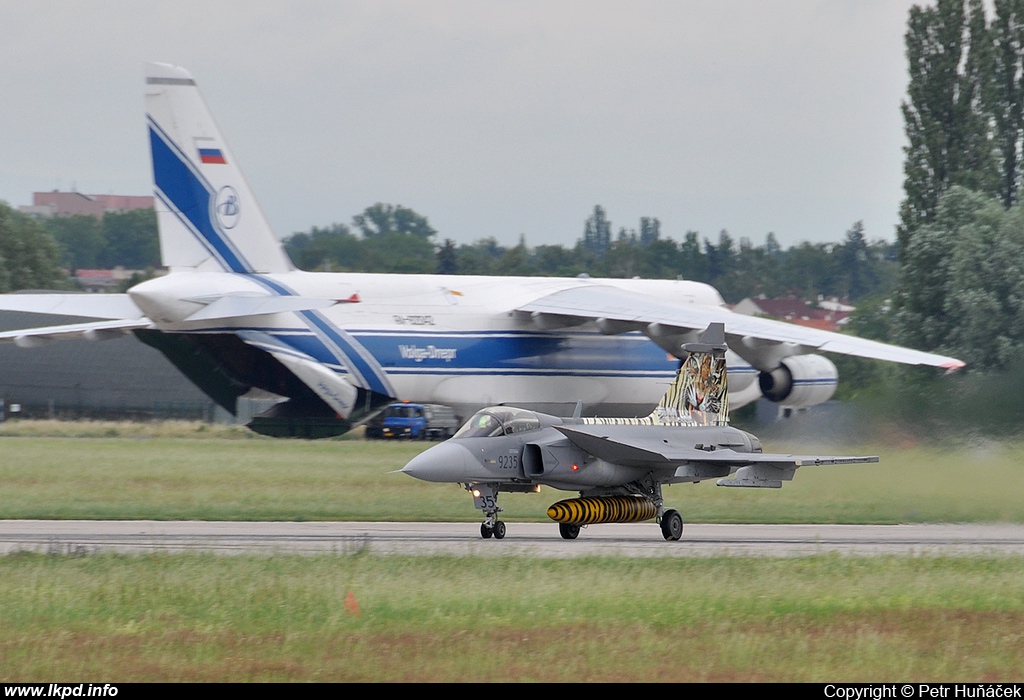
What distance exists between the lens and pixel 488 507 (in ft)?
59.8

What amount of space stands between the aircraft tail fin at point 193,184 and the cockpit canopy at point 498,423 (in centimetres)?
1308

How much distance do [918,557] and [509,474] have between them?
18.7 ft

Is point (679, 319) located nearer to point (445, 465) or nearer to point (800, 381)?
point (800, 381)

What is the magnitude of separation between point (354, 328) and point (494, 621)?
62.0 ft

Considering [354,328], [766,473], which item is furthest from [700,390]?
[354,328]

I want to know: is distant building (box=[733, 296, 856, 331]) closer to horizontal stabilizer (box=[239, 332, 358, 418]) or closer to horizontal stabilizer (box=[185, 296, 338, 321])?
horizontal stabilizer (box=[239, 332, 358, 418])

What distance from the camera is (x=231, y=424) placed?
4203 centimetres

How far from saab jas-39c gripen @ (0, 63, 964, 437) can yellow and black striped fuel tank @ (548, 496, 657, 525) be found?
31.1ft

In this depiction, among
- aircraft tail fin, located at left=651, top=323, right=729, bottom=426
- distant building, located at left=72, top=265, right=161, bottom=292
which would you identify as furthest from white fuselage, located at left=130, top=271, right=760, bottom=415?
distant building, located at left=72, top=265, right=161, bottom=292

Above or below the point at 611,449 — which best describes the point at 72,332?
above

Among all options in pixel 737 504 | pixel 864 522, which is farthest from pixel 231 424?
pixel 864 522

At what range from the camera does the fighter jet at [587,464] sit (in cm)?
1786

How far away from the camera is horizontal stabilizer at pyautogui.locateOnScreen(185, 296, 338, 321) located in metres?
26.8

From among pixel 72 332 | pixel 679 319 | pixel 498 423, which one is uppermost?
pixel 679 319
